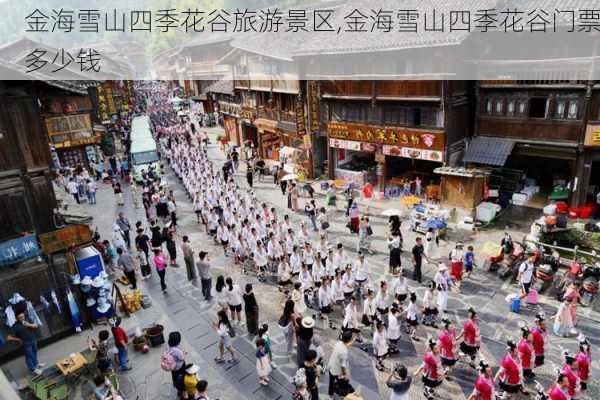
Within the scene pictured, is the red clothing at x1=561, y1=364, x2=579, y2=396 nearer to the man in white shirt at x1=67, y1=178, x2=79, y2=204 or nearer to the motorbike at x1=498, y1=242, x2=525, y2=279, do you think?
the motorbike at x1=498, y1=242, x2=525, y2=279

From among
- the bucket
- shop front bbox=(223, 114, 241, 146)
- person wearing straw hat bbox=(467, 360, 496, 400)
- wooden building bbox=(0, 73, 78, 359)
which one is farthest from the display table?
person wearing straw hat bbox=(467, 360, 496, 400)

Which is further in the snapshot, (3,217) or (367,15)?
(367,15)

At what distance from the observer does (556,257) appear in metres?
15.3

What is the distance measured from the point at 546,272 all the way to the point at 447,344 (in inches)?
257

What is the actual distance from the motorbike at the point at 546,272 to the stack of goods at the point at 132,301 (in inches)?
540

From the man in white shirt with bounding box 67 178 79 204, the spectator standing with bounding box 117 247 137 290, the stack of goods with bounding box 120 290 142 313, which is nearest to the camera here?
the stack of goods with bounding box 120 290 142 313

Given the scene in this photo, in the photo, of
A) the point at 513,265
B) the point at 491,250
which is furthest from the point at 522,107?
the point at 513,265

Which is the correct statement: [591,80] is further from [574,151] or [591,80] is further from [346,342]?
[346,342]

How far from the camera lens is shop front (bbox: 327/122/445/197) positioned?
2346 centimetres

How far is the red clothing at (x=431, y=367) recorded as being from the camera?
31.6 feet

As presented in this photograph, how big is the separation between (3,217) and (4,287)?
2030 millimetres

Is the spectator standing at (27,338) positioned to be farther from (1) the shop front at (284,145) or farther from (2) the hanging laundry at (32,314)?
(1) the shop front at (284,145)

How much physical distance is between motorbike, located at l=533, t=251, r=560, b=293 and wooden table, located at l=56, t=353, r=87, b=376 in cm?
1431

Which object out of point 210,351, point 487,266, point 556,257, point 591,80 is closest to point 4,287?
point 210,351
